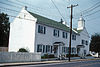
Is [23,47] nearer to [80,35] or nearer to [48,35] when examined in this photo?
[48,35]

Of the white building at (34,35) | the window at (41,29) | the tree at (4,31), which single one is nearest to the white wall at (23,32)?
Answer: the white building at (34,35)

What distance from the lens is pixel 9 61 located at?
22250 millimetres

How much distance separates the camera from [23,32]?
31.6 metres

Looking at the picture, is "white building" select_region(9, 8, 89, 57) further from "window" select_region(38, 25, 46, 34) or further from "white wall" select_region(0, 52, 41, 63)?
"white wall" select_region(0, 52, 41, 63)

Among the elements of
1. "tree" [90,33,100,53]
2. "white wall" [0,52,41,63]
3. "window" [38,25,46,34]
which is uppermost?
"window" [38,25,46,34]

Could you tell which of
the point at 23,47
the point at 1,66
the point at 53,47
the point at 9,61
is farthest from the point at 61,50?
the point at 1,66

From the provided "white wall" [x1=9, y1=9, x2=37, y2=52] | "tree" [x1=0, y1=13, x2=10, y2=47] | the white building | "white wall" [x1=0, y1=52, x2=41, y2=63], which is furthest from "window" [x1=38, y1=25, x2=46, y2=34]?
"tree" [x1=0, y1=13, x2=10, y2=47]

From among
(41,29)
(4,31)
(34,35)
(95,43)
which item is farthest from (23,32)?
(95,43)

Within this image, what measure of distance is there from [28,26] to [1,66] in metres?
14.4

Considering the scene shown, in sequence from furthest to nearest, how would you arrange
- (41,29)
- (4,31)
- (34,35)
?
(4,31) < (41,29) < (34,35)

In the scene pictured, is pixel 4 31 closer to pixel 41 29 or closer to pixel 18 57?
pixel 41 29

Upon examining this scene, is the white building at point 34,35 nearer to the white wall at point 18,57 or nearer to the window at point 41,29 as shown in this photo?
the window at point 41,29

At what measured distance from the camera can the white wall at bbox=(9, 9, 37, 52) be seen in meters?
30.2

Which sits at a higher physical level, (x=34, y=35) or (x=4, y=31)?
(x=4, y=31)
